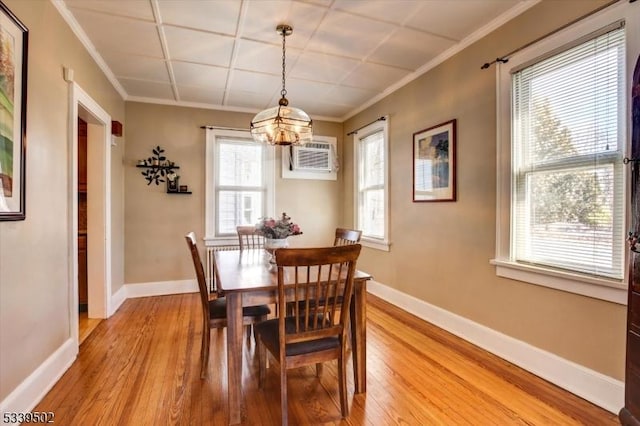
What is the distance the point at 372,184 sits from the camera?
4.53m

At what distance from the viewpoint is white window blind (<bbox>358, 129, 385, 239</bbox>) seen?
4.32 metres

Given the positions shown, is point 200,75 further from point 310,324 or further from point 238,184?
point 310,324

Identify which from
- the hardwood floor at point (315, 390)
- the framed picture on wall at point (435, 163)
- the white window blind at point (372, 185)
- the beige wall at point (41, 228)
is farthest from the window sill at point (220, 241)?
the framed picture on wall at point (435, 163)

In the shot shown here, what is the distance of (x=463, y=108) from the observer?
9.60 feet

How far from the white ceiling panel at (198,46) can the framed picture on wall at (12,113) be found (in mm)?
1075

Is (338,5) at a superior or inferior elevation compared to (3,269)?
superior

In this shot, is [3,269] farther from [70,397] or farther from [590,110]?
[590,110]

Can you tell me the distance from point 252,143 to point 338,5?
2724 mm

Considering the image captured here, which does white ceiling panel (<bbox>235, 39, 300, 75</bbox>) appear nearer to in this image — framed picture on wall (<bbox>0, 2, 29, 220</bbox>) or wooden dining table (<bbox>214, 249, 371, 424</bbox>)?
framed picture on wall (<bbox>0, 2, 29, 220</bbox>)

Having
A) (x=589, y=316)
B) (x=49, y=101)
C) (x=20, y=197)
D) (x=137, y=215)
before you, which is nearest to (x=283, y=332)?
(x=20, y=197)

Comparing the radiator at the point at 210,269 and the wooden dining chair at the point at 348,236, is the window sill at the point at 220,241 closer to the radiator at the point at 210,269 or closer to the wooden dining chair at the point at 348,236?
the radiator at the point at 210,269

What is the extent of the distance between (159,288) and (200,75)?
2.75 m

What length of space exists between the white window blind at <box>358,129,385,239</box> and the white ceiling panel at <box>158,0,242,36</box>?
2.32 meters

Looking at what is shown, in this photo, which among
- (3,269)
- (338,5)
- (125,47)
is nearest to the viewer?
(3,269)
